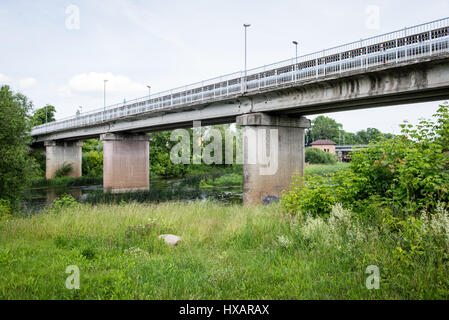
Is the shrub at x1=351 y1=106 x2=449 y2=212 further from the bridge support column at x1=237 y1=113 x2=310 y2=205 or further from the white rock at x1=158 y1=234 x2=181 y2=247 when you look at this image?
the bridge support column at x1=237 y1=113 x2=310 y2=205

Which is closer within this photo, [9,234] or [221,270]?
[221,270]

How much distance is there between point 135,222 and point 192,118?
17.2m

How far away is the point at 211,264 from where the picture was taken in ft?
16.7

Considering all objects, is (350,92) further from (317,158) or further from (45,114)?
(45,114)

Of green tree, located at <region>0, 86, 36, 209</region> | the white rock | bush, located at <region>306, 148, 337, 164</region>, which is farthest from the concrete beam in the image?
bush, located at <region>306, 148, 337, 164</region>

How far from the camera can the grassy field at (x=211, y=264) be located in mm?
3895

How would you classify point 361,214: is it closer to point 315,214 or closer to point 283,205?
point 315,214

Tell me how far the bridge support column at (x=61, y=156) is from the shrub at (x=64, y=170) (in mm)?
360

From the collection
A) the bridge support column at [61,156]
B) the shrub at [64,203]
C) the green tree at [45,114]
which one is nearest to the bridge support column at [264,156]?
the shrub at [64,203]

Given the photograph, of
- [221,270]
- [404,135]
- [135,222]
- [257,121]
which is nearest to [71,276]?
[221,270]

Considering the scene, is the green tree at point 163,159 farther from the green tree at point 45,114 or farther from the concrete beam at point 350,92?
the green tree at point 45,114

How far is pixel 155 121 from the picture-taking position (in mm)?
28578

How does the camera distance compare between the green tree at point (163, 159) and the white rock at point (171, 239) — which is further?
the green tree at point (163, 159)

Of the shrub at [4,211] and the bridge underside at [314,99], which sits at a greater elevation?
the bridge underside at [314,99]
